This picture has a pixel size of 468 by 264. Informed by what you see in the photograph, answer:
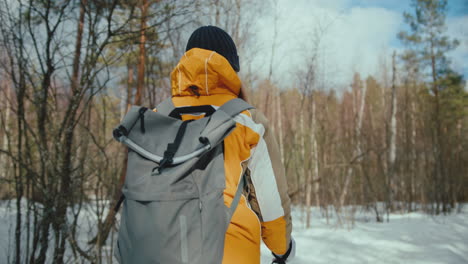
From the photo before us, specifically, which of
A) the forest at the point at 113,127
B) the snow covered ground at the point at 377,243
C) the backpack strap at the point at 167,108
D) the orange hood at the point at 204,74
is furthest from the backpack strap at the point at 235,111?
the snow covered ground at the point at 377,243

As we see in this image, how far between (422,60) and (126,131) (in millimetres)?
17306

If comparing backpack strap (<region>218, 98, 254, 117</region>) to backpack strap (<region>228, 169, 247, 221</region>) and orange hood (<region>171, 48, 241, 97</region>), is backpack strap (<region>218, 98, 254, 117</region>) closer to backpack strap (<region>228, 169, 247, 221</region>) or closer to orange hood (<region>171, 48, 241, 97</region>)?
orange hood (<region>171, 48, 241, 97</region>)

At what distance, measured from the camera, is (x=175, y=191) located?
936 millimetres

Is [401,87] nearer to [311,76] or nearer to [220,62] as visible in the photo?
[311,76]

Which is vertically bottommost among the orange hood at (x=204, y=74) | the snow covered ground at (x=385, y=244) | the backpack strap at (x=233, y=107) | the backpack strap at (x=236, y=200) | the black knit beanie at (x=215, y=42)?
the snow covered ground at (x=385, y=244)

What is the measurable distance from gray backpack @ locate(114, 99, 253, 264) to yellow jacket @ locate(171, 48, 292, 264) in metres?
0.07

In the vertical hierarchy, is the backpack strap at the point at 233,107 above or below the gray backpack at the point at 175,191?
above

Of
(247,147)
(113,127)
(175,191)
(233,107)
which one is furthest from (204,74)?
(113,127)

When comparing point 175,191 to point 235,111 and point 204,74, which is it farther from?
point 204,74

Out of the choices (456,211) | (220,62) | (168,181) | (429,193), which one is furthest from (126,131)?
Answer: (456,211)

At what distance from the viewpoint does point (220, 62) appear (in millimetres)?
1170

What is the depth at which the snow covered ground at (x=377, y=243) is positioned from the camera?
430 cm

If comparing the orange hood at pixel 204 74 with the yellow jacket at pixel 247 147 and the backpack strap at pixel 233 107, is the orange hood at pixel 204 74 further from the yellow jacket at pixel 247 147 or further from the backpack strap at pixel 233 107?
the backpack strap at pixel 233 107

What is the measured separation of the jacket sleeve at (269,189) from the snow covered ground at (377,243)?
8.92 feet
